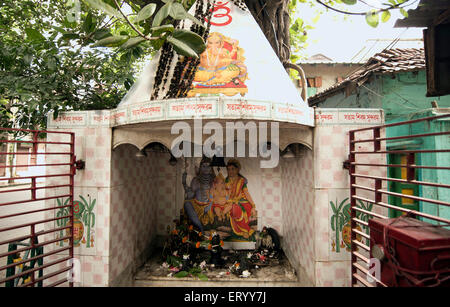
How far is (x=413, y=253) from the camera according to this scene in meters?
2.35

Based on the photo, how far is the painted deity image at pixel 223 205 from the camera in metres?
6.47

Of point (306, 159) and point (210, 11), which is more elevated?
point (210, 11)

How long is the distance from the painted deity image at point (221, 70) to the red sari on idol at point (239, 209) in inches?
127

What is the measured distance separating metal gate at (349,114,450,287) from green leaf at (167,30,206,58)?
8.45ft

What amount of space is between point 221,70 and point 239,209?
3859 millimetres

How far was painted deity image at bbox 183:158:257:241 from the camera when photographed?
6.47 metres

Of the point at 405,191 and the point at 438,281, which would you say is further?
the point at 405,191

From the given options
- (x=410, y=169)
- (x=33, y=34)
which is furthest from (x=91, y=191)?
(x=410, y=169)

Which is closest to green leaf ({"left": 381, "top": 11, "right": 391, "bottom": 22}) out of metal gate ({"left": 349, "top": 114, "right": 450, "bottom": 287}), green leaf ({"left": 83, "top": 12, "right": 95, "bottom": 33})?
metal gate ({"left": 349, "top": 114, "right": 450, "bottom": 287})

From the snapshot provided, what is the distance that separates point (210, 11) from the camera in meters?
4.60

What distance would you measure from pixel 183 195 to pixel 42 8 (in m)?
6.44

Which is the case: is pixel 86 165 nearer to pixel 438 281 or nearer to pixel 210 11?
pixel 210 11

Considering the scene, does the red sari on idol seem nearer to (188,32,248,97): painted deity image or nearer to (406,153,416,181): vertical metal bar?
(188,32,248,97): painted deity image
